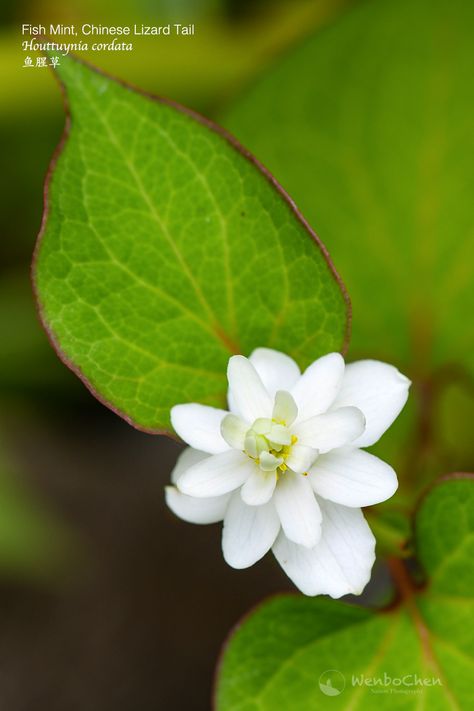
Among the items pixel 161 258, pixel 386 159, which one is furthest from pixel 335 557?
pixel 386 159

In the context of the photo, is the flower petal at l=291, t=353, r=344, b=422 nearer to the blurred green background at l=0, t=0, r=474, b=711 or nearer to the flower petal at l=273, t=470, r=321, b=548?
the flower petal at l=273, t=470, r=321, b=548

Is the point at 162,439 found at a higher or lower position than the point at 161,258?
lower

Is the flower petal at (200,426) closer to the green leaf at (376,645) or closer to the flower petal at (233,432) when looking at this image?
the flower petal at (233,432)

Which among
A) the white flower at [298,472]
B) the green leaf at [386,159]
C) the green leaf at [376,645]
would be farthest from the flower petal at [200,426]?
the green leaf at [386,159]

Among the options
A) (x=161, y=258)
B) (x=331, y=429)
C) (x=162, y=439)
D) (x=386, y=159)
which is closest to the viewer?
(x=331, y=429)

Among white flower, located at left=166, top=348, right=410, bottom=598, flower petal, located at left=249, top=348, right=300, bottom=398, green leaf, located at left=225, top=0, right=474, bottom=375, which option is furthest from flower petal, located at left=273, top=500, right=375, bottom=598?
green leaf, located at left=225, top=0, right=474, bottom=375

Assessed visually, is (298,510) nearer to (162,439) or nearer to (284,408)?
(284,408)
